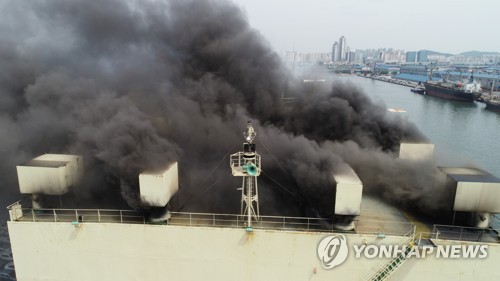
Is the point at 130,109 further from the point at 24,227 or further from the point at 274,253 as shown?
the point at 274,253

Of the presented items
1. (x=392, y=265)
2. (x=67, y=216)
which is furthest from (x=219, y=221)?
(x=392, y=265)

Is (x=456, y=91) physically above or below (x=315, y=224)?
below

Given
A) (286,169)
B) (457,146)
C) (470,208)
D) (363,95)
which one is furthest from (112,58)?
(457,146)

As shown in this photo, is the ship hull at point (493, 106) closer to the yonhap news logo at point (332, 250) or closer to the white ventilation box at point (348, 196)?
the white ventilation box at point (348, 196)

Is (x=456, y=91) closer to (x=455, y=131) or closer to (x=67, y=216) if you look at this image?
(x=455, y=131)

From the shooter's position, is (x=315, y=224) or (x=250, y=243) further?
(x=315, y=224)

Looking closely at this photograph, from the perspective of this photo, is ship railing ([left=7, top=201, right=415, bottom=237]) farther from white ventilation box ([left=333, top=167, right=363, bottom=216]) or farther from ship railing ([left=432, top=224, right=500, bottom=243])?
ship railing ([left=432, top=224, right=500, bottom=243])

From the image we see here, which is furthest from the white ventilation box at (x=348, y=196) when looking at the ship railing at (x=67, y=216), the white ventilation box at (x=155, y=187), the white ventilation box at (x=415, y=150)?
the ship railing at (x=67, y=216)
